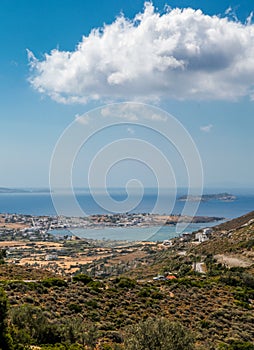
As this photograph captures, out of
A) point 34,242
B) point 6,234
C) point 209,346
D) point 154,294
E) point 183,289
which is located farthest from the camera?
point 6,234

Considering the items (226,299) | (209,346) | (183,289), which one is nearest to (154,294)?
(183,289)

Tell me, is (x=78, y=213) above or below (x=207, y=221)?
above

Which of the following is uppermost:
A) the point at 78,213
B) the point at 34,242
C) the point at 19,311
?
the point at 78,213

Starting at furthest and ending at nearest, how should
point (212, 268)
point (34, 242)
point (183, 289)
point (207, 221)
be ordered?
1. point (207, 221)
2. point (34, 242)
3. point (212, 268)
4. point (183, 289)

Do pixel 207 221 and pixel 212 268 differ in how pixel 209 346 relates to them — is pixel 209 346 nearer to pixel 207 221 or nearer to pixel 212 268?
pixel 212 268

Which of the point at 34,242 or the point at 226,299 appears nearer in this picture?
the point at 226,299

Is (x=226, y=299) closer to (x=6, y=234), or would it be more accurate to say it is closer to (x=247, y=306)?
(x=247, y=306)

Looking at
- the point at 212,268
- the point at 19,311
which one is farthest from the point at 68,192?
the point at 212,268

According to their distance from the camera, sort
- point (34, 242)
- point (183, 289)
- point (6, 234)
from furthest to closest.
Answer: point (6, 234) < point (34, 242) < point (183, 289)

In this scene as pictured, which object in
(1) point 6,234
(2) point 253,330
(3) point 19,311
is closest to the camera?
(3) point 19,311
